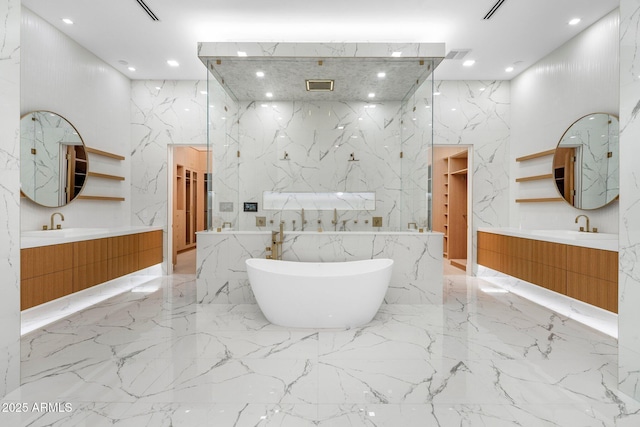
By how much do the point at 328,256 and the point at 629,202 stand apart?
247 cm

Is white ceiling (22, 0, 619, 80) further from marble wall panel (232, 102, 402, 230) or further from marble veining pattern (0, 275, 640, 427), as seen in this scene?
marble veining pattern (0, 275, 640, 427)

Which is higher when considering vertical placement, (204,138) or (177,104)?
(177,104)

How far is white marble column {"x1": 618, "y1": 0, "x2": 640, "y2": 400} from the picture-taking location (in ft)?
5.75

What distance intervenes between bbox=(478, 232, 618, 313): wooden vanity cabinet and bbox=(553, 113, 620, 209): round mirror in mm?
674

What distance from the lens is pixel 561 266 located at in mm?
3217

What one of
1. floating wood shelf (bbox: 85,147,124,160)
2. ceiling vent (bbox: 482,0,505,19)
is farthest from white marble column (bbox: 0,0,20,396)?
ceiling vent (bbox: 482,0,505,19)

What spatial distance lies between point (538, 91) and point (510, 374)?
386 centimetres

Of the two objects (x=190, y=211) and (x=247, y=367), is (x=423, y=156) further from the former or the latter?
(x=190, y=211)

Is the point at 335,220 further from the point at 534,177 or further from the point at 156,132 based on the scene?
the point at 156,132

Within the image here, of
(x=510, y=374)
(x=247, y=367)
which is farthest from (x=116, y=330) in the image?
(x=510, y=374)

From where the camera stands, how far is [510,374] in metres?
2.01

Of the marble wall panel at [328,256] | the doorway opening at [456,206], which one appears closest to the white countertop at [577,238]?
the marble wall panel at [328,256]

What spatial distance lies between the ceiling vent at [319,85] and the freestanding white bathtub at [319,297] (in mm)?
2474

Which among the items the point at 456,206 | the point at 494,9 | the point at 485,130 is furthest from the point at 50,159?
the point at 456,206
